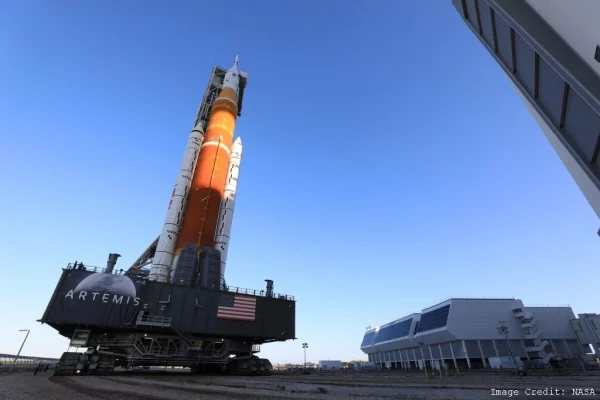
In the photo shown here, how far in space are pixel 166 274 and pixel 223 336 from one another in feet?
29.9

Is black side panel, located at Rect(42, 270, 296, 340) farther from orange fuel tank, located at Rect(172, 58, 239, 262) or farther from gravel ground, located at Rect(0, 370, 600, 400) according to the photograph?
gravel ground, located at Rect(0, 370, 600, 400)

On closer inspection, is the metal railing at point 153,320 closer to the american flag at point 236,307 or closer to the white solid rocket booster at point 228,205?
the american flag at point 236,307

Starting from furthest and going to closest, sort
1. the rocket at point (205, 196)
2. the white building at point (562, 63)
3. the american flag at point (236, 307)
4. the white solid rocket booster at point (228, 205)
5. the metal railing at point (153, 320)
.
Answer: the white solid rocket booster at point (228, 205), the rocket at point (205, 196), the american flag at point (236, 307), the metal railing at point (153, 320), the white building at point (562, 63)

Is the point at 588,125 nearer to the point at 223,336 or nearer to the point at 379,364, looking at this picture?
the point at 223,336

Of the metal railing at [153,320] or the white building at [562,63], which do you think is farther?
the metal railing at [153,320]

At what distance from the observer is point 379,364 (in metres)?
94.7

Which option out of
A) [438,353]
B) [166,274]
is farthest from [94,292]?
[438,353]

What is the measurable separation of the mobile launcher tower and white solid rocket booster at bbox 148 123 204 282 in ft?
0.35

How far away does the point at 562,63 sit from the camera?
13.5ft

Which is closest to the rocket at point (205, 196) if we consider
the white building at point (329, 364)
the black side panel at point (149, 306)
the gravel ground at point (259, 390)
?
the black side panel at point (149, 306)

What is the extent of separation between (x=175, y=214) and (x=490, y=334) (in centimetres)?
6484

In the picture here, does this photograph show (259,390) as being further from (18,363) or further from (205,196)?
(18,363)

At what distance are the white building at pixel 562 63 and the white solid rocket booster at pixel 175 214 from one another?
34.6 meters

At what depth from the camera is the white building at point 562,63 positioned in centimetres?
367
